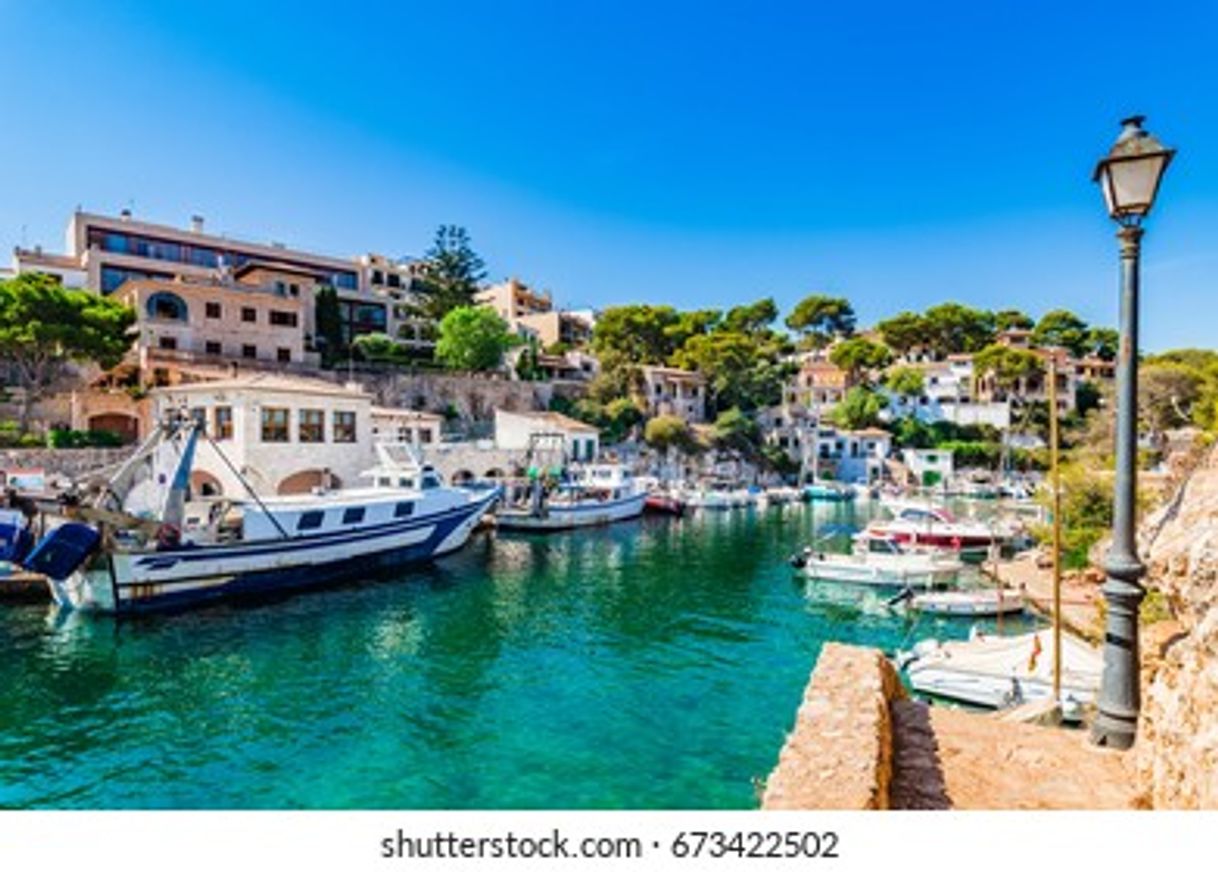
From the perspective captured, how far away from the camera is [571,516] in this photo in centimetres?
3469

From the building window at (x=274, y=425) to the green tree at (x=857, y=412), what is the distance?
56.3 m

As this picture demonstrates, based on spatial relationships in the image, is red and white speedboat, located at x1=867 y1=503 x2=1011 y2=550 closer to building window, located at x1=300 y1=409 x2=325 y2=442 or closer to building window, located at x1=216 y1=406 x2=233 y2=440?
building window, located at x1=300 y1=409 x2=325 y2=442

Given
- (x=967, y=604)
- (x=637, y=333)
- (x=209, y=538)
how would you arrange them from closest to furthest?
(x=209, y=538) → (x=967, y=604) → (x=637, y=333)

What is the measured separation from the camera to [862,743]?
164 inches

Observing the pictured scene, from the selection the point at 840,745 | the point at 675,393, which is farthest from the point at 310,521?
the point at 675,393

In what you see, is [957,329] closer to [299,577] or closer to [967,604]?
[967,604]

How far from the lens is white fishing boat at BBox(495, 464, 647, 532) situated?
110 ft

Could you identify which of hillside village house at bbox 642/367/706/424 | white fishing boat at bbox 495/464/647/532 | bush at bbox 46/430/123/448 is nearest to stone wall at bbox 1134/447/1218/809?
white fishing boat at bbox 495/464/647/532

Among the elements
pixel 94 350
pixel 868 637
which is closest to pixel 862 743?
pixel 868 637

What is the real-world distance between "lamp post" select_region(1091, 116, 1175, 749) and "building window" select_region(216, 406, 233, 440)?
29434mm

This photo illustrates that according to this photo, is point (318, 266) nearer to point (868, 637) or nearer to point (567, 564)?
point (567, 564)

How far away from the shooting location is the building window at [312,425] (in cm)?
2831

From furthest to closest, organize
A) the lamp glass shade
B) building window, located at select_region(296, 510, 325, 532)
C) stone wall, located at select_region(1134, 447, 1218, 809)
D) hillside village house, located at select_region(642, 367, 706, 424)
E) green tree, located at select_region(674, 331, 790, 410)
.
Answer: green tree, located at select_region(674, 331, 790, 410) → hillside village house, located at select_region(642, 367, 706, 424) → building window, located at select_region(296, 510, 325, 532) → the lamp glass shade → stone wall, located at select_region(1134, 447, 1218, 809)

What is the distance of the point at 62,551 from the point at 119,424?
20.2m
